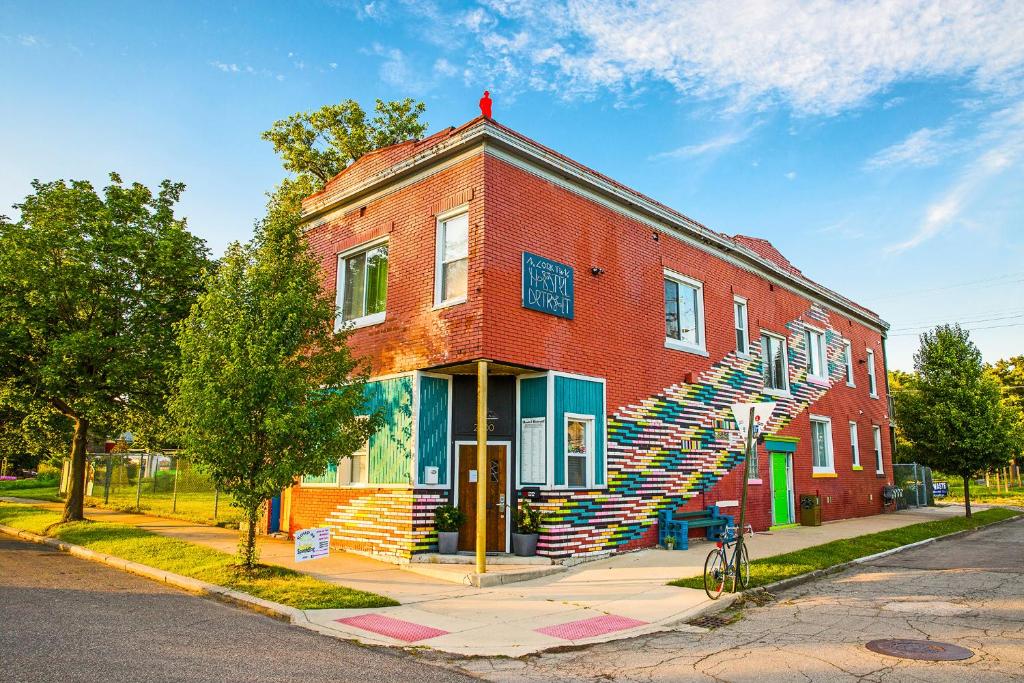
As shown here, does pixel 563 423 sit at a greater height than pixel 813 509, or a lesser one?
greater

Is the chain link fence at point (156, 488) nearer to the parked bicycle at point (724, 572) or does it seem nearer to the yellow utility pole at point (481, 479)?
the yellow utility pole at point (481, 479)

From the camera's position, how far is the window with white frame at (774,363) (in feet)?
68.0

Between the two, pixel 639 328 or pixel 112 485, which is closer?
pixel 639 328

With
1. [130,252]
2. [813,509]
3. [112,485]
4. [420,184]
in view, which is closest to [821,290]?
[813,509]

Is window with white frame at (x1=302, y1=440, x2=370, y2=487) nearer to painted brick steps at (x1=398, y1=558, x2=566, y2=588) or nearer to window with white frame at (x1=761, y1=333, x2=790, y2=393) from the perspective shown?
painted brick steps at (x1=398, y1=558, x2=566, y2=588)

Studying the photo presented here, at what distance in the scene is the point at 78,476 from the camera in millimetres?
18031

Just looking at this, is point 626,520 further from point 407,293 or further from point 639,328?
point 407,293

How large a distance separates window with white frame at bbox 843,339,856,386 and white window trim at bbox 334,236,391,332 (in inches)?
743

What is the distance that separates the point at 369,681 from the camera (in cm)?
612

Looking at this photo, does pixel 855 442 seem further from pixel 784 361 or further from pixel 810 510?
pixel 784 361

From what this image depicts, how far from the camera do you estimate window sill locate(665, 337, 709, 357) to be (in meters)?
16.6

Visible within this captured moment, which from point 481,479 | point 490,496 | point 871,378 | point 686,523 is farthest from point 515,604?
point 871,378

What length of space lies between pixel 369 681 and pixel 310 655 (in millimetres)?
1151

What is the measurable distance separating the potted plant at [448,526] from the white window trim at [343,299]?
4289mm
